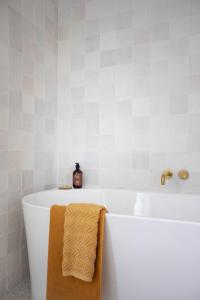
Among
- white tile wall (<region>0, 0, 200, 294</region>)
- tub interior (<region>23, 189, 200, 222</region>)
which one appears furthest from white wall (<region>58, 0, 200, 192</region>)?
tub interior (<region>23, 189, 200, 222</region>)

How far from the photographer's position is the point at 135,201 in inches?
80.1

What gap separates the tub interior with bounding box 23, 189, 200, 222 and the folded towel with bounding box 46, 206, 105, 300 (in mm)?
453

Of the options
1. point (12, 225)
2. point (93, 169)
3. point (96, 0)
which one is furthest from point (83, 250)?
point (96, 0)

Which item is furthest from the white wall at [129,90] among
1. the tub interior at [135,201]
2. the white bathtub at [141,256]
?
the white bathtub at [141,256]

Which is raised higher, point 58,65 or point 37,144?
point 58,65

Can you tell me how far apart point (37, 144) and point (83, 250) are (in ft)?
3.76

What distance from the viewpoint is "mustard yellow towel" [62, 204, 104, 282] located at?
4.04ft

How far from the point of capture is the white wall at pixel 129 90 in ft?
6.67

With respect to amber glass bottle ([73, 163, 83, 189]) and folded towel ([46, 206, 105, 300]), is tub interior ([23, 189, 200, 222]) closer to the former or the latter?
amber glass bottle ([73, 163, 83, 189])

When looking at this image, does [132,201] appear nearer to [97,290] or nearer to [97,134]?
[97,134]

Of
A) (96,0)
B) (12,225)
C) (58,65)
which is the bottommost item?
(12,225)

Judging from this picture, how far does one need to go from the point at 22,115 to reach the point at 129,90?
94 centimetres

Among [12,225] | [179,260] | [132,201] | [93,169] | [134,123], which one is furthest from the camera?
[93,169]

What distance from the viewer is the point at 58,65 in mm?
2463
